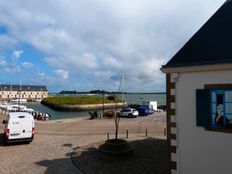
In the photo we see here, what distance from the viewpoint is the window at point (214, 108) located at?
969 cm

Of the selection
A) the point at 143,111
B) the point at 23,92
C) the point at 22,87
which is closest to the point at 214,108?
the point at 143,111

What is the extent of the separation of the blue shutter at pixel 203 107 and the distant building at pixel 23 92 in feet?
501

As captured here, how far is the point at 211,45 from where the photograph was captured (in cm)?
1095

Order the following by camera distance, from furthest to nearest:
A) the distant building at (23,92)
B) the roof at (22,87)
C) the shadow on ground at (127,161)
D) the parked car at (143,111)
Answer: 1. the roof at (22,87)
2. the distant building at (23,92)
3. the parked car at (143,111)
4. the shadow on ground at (127,161)

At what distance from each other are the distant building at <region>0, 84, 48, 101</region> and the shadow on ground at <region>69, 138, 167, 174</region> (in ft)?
476

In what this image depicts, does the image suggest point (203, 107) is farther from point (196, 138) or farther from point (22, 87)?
point (22, 87)

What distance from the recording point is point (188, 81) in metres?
10.9

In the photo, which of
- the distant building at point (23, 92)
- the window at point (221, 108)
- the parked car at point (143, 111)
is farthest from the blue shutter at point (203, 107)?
the distant building at point (23, 92)

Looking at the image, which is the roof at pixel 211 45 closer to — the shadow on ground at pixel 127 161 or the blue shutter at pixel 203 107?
the blue shutter at pixel 203 107

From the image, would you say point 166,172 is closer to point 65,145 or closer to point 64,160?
point 64,160

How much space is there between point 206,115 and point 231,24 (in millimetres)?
4191

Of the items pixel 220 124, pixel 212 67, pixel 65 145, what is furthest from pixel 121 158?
pixel 212 67

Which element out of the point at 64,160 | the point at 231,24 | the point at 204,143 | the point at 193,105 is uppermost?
the point at 231,24

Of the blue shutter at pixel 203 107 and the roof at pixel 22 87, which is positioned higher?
the roof at pixel 22 87
